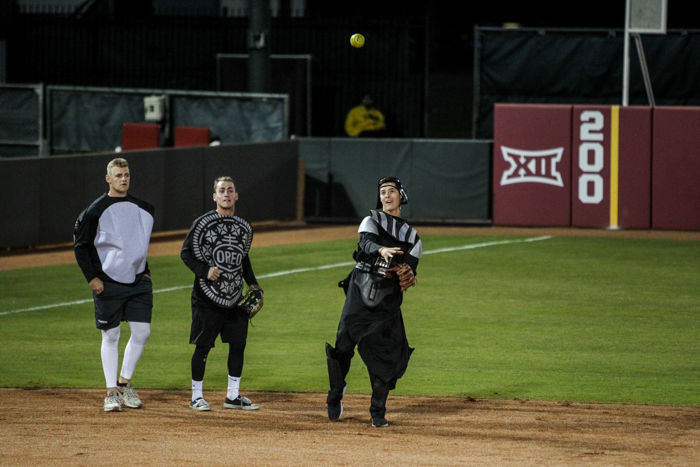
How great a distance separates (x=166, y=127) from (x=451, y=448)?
1840cm

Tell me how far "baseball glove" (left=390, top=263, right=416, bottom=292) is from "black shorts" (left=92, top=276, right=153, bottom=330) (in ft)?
6.82

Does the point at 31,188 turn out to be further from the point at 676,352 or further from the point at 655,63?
the point at 655,63

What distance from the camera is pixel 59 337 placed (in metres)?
12.4

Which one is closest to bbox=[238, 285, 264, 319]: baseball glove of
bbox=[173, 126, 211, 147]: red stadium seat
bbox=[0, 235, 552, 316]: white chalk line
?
bbox=[0, 235, 552, 316]: white chalk line

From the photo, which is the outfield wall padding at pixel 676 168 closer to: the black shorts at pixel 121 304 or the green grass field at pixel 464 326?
the green grass field at pixel 464 326

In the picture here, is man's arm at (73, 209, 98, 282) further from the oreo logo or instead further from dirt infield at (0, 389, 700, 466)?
dirt infield at (0, 389, 700, 466)

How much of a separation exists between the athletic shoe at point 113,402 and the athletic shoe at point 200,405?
1.88 ft

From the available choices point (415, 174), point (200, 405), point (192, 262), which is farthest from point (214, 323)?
point (415, 174)

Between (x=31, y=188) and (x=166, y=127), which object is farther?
(x=166, y=127)

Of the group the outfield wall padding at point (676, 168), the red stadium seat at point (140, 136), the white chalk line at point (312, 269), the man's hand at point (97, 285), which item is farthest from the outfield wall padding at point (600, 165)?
the man's hand at point (97, 285)

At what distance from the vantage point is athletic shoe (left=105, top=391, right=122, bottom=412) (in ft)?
29.4

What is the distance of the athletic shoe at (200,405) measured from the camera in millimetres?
9062

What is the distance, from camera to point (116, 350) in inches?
358

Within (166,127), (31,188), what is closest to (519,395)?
(31,188)
